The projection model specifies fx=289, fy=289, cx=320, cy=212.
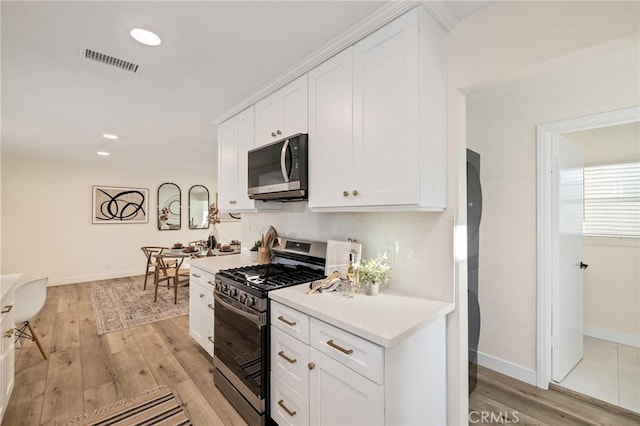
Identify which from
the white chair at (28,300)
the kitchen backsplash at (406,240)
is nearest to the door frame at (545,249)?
the kitchen backsplash at (406,240)

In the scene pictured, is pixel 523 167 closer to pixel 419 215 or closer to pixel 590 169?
pixel 419 215

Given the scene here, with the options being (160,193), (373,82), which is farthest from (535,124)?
(160,193)

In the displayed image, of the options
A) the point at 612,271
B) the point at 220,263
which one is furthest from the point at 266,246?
the point at 612,271

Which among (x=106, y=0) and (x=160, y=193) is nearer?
(x=106, y=0)

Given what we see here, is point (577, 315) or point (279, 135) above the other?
point (279, 135)

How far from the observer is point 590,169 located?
11.2 ft

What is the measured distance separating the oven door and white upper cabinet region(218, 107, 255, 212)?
992 millimetres

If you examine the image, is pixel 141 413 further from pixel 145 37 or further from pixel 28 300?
pixel 145 37

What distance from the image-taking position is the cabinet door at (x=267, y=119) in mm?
2348

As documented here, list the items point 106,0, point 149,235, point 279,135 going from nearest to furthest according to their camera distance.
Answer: point 106,0, point 279,135, point 149,235

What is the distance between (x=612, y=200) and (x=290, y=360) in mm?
3978

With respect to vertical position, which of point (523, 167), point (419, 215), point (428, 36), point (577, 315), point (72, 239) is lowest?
point (577, 315)

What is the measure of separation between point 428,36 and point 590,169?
326 centimetres

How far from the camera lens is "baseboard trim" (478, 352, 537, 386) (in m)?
2.37
